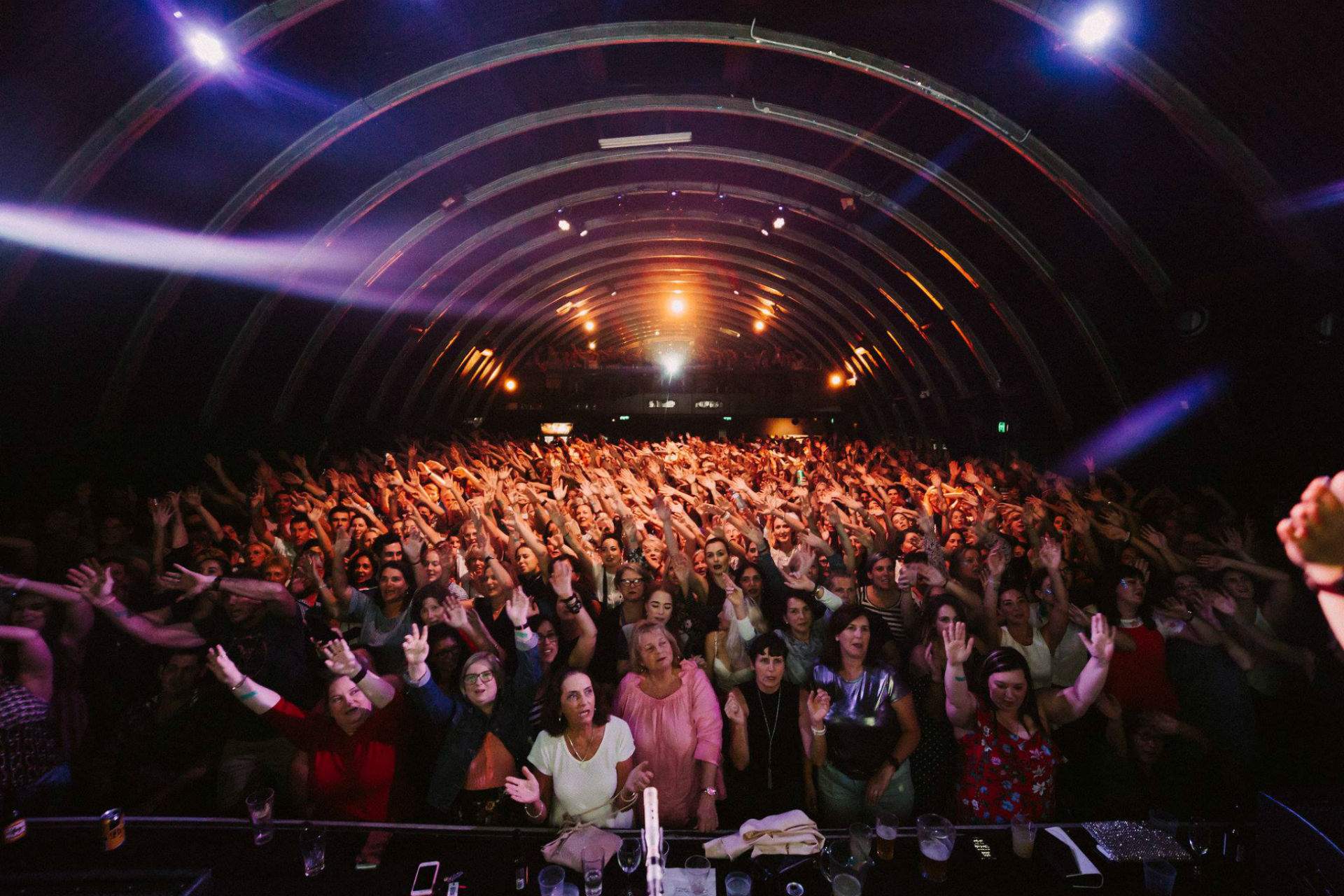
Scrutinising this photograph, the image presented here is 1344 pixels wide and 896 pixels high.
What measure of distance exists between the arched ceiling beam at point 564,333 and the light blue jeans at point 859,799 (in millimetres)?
16887

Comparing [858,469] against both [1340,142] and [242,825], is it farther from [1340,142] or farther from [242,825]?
[242,825]

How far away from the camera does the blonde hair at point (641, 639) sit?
4184mm

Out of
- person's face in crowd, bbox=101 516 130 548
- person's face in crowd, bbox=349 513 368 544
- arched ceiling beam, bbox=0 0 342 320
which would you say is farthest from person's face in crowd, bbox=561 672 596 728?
arched ceiling beam, bbox=0 0 342 320

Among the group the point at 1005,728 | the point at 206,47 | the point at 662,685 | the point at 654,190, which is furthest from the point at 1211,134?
the point at 206,47

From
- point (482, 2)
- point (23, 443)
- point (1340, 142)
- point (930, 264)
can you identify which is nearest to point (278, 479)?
point (23, 443)

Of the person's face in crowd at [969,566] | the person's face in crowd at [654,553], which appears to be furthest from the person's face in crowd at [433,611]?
the person's face in crowd at [969,566]

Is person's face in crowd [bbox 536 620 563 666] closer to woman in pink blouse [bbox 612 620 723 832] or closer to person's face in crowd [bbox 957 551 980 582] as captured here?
woman in pink blouse [bbox 612 620 723 832]

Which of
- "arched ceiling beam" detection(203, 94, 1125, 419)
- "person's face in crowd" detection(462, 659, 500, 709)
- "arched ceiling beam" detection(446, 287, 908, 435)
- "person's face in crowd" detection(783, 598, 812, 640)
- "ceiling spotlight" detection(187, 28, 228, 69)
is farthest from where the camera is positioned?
"arched ceiling beam" detection(446, 287, 908, 435)

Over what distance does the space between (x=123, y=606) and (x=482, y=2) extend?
8034mm

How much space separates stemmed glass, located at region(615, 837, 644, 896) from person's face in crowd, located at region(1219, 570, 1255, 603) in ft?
17.7

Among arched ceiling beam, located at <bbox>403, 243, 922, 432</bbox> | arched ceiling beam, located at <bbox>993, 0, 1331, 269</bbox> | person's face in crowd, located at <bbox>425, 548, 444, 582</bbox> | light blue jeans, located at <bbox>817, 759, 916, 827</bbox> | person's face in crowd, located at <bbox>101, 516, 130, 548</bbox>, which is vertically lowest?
light blue jeans, located at <bbox>817, 759, 916, 827</bbox>

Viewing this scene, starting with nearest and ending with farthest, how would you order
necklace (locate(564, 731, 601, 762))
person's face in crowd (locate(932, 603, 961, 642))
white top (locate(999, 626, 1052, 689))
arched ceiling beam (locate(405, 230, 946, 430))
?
necklace (locate(564, 731, 601, 762)), person's face in crowd (locate(932, 603, 961, 642)), white top (locate(999, 626, 1052, 689)), arched ceiling beam (locate(405, 230, 946, 430))

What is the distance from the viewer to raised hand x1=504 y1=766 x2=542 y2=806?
3.35 m

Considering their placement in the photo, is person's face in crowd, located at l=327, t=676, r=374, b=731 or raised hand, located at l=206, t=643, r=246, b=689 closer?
raised hand, located at l=206, t=643, r=246, b=689
